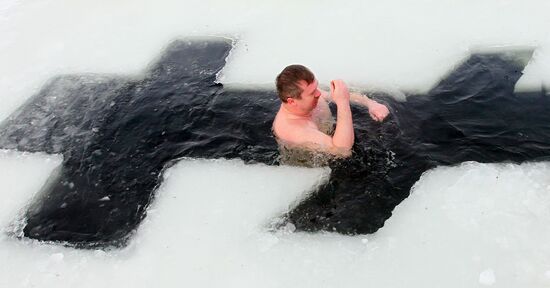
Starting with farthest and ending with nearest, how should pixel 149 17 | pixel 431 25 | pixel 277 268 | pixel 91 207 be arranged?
pixel 149 17 < pixel 431 25 < pixel 91 207 < pixel 277 268

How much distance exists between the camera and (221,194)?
2.79 meters

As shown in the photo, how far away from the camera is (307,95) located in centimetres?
277

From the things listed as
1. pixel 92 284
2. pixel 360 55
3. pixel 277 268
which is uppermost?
pixel 360 55

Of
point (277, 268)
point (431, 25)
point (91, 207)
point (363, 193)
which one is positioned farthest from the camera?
point (431, 25)

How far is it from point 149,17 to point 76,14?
2.34 feet

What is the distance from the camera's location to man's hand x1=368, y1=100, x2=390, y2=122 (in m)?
3.02

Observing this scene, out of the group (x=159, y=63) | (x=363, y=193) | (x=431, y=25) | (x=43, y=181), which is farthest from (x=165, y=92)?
(x=431, y=25)

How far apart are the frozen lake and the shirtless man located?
0.18m

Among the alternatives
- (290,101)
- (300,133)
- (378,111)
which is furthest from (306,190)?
(378,111)

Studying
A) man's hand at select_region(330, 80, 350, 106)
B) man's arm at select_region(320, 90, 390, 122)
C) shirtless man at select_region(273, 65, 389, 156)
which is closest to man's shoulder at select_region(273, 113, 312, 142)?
shirtless man at select_region(273, 65, 389, 156)

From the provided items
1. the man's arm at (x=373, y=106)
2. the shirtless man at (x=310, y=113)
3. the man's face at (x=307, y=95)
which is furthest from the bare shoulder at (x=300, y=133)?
the man's arm at (x=373, y=106)

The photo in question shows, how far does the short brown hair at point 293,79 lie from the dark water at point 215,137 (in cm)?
42

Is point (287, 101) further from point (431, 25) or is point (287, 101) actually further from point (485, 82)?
point (431, 25)

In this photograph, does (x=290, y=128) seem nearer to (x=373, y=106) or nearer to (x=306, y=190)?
(x=306, y=190)
